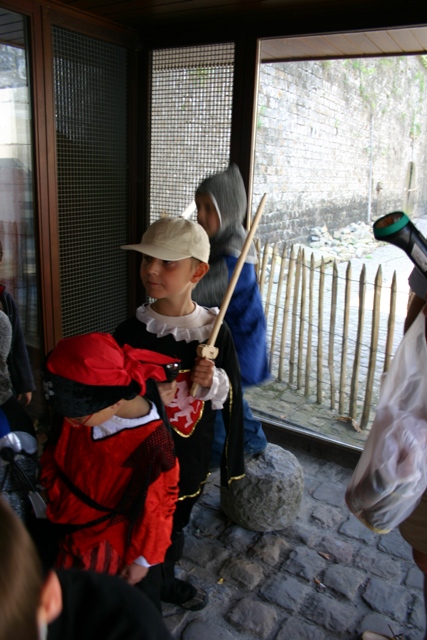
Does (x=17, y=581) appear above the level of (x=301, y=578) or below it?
above

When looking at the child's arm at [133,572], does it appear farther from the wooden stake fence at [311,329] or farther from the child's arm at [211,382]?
the wooden stake fence at [311,329]

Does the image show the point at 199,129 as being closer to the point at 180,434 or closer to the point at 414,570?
the point at 180,434

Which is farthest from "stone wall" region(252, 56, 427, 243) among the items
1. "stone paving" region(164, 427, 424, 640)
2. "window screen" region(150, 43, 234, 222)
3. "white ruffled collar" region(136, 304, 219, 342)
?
"white ruffled collar" region(136, 304, 219, 342)

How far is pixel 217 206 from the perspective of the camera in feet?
8.84

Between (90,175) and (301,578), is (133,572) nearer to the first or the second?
(301,578)

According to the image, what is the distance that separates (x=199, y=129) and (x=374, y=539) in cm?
291

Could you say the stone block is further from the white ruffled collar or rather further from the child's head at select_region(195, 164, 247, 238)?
the child's head at select_region(195, 164, 247, 238)

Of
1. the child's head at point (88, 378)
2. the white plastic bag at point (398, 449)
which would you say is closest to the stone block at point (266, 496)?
the white plastic bag at point (398, 449)

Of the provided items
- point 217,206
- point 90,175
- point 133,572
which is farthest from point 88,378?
point 90,175

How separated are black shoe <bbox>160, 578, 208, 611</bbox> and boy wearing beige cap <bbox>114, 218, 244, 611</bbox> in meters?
0.20

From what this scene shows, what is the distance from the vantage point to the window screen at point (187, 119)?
11.9 feet

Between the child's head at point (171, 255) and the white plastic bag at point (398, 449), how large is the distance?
2.96 ft

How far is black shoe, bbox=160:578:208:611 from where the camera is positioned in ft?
8.34

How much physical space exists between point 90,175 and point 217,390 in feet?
7.44
